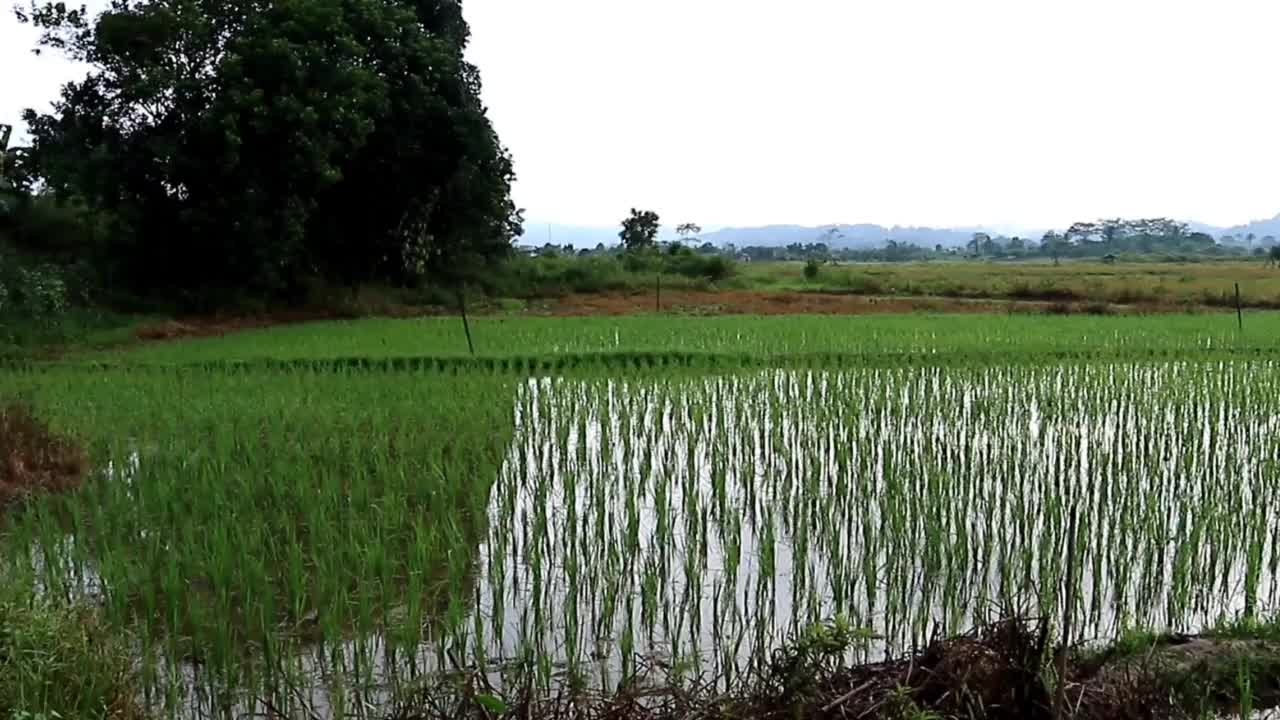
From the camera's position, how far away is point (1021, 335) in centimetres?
1280

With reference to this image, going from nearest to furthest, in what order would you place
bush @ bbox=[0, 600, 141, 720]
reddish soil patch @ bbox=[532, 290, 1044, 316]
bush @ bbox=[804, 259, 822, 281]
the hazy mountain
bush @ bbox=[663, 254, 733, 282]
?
bush @ bbox=[0, 600, 141, 720], reddish soil patch @ bbox=[532, 290, 1044, 316], bush @ bbox=[663, 254, 733, 282], bush @ bbox=[804, 259, 822, 281], the hazy mountain

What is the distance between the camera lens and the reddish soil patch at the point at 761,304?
19.1 meters

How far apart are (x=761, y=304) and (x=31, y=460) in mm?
16138

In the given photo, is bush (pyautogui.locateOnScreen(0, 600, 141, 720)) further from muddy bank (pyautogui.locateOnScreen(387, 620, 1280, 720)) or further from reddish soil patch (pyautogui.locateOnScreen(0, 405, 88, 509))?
reddish soil patch (pyautogui.locateOnScreen(0, 405, 88, 509))

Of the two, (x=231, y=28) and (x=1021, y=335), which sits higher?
(x=231, y=28)

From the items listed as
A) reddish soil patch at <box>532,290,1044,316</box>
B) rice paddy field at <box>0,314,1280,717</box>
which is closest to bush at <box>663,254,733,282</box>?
reddish soil patch at <box>532,290,1044,316</box>

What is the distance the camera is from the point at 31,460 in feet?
18.5

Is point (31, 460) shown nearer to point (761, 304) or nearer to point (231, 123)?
point (231, 123)

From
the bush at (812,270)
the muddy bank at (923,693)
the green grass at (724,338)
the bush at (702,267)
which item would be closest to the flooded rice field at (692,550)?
the muddy bank at (923,693)

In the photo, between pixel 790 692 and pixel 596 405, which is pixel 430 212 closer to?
pixel 596 405

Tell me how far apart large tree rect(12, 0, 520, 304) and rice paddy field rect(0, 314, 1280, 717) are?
5.74 m

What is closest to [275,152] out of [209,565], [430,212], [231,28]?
[231,28]

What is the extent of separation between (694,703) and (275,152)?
44.5ft

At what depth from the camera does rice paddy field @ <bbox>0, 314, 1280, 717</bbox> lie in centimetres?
364
